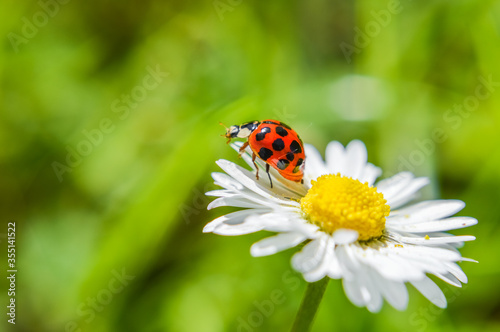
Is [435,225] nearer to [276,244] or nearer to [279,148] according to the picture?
[279,148]

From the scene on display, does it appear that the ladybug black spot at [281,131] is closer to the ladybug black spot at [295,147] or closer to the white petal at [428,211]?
the ladybug black spot at [295,147]

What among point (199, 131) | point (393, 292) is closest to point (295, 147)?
point (393, 292)

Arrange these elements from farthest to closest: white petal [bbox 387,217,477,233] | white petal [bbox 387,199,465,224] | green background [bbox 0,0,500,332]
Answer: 1. green background [bbox 0,0,500,332]
2. white petal [bbox 387,199,465,224]
3. white petal [bbox 387,217,477,233]

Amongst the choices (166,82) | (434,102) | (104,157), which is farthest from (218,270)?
(434,102)

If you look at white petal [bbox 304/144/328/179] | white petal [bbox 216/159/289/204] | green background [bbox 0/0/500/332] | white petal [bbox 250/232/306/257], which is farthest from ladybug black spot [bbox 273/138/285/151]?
green background [bbox 0/0/500/332]

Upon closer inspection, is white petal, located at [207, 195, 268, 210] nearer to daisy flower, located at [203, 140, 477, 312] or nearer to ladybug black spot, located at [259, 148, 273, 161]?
daisy flower, located at [203, 140, 477, 312]

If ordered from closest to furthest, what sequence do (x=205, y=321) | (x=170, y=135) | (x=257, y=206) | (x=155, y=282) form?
(x=257, y=206), (x=205, y=321), (x=155, y=282), (x=170, y=135)

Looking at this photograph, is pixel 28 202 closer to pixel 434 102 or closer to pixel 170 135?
pixel 170 135
